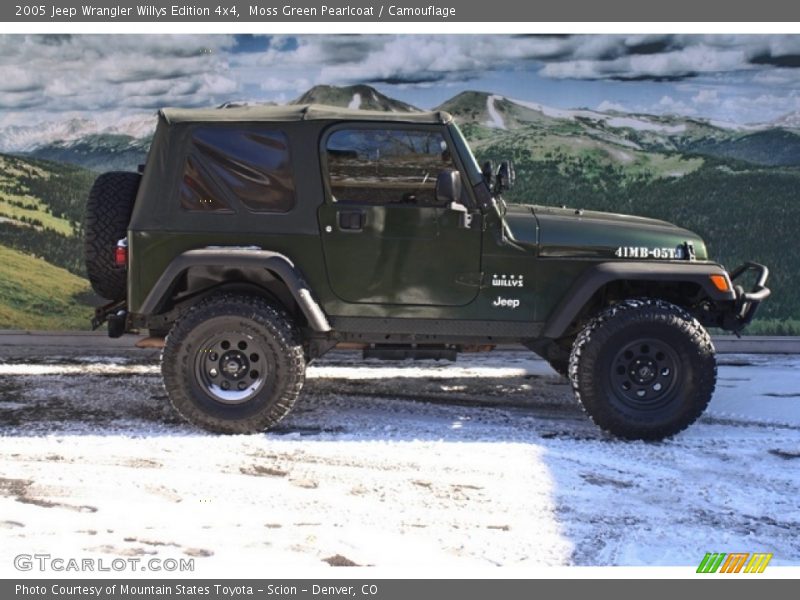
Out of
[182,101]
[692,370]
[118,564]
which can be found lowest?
[118,564]

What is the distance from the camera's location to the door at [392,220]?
5.30 metres

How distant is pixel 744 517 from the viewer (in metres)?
4.19

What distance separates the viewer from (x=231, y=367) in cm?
537

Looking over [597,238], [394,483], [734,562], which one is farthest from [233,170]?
[734,562]

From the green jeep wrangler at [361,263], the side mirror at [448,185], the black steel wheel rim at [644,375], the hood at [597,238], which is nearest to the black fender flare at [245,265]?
the green jeep wrangler at [361,263]

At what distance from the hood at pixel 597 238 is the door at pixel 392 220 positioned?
1.22 ft

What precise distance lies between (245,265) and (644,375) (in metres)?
2.51

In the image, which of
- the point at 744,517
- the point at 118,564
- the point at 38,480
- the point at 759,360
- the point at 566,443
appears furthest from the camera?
the point at 759,360

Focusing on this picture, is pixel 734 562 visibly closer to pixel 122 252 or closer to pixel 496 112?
pixel 122 252

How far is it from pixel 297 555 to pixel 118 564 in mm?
737

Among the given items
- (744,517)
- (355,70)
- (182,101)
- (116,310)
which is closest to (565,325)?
(744,517)

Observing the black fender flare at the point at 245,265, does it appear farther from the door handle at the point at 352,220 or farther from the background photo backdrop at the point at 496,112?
the background photo backdrop at the point at 496,112

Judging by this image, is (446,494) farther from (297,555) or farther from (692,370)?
(692,370)

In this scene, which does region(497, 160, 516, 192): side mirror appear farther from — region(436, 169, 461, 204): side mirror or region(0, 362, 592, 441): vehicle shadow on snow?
region(0, 362, 592, 441): vehicle shadow on snow
